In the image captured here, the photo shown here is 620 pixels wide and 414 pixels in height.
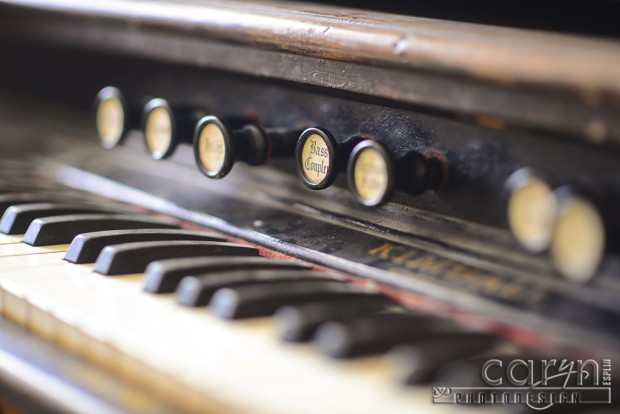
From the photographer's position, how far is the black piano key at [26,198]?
1873mm

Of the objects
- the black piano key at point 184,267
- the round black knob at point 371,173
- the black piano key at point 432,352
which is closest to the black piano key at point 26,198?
the black piano key at point 184,267

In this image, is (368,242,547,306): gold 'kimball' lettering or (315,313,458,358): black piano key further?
(368,242,547,306): gold 'kimball' lettering

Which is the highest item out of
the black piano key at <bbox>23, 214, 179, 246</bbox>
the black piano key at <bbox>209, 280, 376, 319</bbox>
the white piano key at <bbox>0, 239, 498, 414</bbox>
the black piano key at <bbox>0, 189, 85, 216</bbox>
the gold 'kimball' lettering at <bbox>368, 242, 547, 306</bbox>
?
the black piano key at <bbox>0, 189, 85, 216</bbox>

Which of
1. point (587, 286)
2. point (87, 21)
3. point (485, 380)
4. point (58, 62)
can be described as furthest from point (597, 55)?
point (58, 62)

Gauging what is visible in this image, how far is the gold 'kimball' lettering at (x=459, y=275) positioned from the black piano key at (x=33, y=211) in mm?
733

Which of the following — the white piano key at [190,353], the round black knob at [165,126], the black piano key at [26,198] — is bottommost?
the white piano key at [190,353]

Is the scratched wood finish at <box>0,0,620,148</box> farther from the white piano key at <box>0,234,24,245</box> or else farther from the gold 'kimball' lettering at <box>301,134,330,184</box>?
the white piano key at <box>0,234,24,245</box>

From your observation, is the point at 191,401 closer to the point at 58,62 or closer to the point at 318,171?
the point at 318,171

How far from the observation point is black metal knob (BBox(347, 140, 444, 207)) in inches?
54.8

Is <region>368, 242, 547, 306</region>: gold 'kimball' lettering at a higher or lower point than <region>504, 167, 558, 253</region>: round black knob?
lower

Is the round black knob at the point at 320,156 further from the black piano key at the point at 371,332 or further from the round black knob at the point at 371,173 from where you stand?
the black piano key at the point at 371,332

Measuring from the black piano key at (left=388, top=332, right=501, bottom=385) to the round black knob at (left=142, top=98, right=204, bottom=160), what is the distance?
2.97 feet

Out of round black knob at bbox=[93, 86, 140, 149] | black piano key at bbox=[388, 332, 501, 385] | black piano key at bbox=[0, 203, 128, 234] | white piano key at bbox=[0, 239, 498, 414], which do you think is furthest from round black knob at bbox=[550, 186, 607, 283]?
round black knob at bbox=[93, 86, 140, 149]

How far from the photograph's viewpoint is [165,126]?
1852 mm
